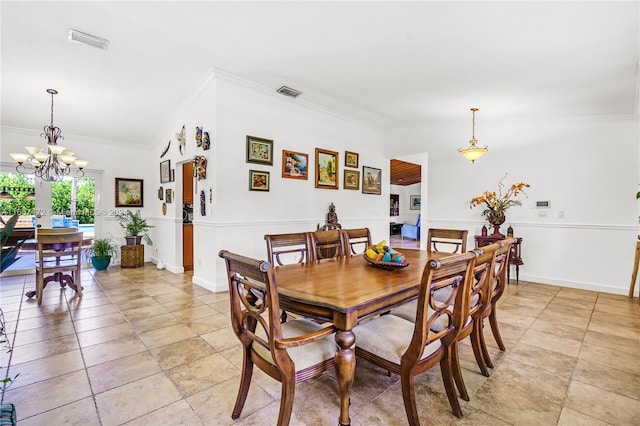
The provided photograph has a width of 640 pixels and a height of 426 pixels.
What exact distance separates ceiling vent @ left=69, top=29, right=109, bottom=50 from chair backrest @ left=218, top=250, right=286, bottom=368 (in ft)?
9.41

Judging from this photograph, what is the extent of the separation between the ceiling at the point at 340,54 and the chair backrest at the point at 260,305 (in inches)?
86.8

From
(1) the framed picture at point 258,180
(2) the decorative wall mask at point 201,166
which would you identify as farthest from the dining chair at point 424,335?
(2) the decorative wall mask at point 201,166

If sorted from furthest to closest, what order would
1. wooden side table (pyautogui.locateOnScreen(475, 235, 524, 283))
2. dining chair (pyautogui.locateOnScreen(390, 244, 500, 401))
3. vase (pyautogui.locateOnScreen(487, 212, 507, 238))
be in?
1. vase (pyautogui.locateOnScreen(487, 212, 507, 238))
2. wooden side table (pyautogui.locateOnScreen(475, 235, 524, 283))
3. dining chair (pyautogui.locateOnScreen(390, 244, 500, 401))

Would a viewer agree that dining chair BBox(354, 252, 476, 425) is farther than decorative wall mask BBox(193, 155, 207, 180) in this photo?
No

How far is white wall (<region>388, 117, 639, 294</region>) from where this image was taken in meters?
4.13

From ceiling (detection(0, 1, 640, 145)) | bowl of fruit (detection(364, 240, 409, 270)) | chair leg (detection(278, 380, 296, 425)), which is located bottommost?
chair leg (detection(278, 380, 296, 425))

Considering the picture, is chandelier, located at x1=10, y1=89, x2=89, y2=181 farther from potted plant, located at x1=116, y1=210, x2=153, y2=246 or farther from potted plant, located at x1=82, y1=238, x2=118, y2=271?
potted plant, located at x1=82, y1=238, x2=118, y2=271

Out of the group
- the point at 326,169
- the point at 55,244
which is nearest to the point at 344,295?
the point at 326,169

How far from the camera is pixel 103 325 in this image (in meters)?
2.89

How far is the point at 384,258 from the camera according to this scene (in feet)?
6.95

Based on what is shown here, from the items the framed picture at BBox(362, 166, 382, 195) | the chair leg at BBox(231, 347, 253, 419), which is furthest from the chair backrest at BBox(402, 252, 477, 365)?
the framed picture at BBox(362, 166, 382, 195)

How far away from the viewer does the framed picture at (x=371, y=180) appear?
5.86m

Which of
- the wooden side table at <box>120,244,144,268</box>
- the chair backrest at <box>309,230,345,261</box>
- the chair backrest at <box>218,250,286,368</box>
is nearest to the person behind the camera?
the chair backrest at <box>218,250,286,368</box>

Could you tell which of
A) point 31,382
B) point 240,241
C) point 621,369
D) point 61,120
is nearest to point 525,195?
point 621,369
